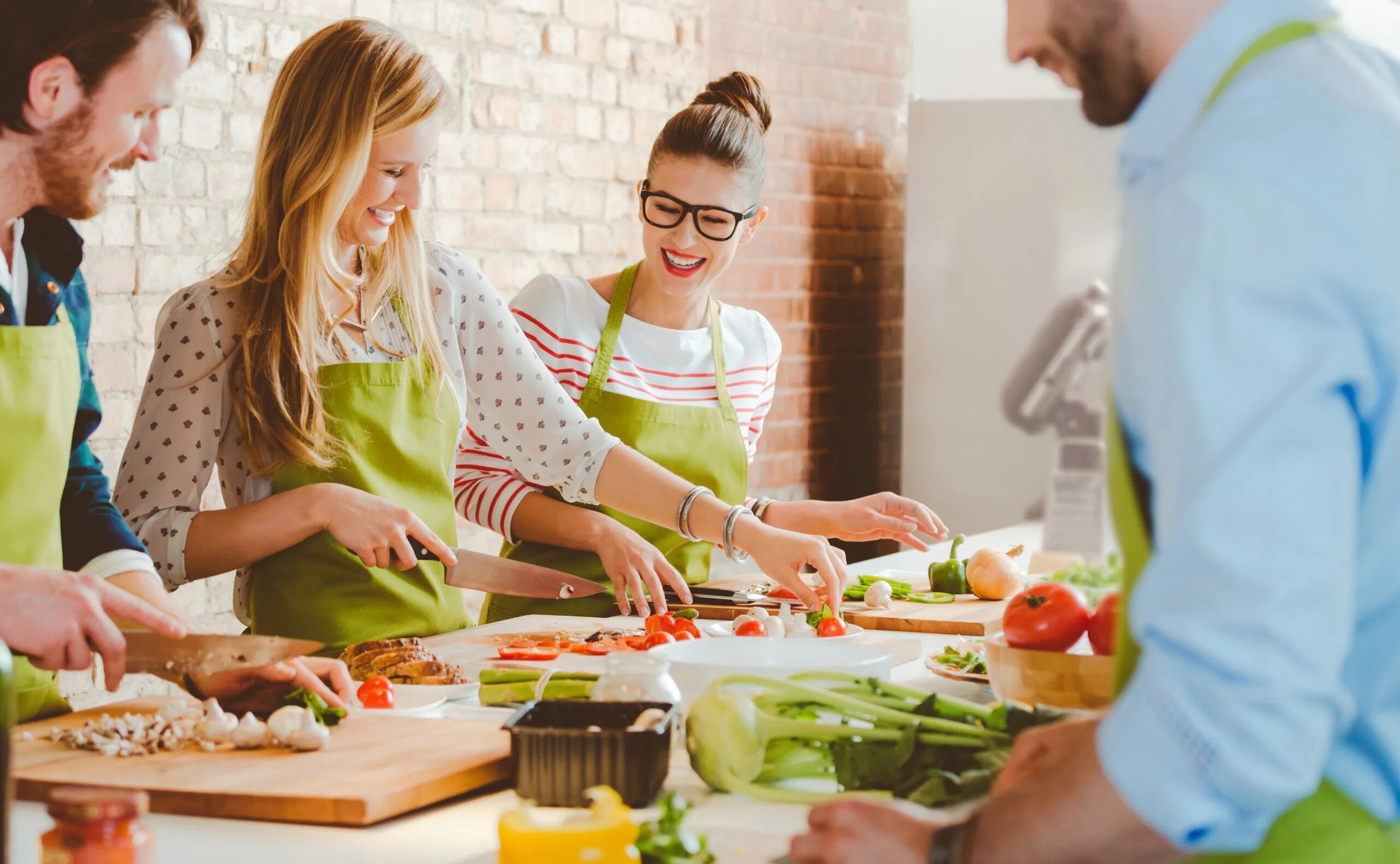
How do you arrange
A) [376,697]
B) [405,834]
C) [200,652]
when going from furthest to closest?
[376,697]
[200,652]
[405,834]

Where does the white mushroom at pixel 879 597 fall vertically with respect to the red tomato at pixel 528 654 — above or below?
below

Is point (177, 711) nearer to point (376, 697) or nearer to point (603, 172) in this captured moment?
point (376, 697)

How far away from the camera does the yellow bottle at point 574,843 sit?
110cm

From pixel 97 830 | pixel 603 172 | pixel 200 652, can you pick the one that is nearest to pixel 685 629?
pixel 200 652

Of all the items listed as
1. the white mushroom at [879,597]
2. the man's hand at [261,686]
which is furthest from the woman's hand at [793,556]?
the man's hand at [261,686]

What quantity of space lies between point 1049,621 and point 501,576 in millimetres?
897

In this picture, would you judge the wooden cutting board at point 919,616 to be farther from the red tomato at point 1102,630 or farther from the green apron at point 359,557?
the red tomato at point 1102,630

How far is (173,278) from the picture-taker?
3.00 metres

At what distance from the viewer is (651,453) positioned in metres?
2.84

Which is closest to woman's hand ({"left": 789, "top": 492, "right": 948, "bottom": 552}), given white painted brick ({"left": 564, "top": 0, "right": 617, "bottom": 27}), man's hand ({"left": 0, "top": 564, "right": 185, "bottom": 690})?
man's hand ({"left": 0, "top": 564, "right": 185, "bottom": 690})

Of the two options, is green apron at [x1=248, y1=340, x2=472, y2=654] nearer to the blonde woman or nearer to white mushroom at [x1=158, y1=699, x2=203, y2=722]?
the blonde woman

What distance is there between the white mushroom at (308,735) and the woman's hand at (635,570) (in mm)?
870

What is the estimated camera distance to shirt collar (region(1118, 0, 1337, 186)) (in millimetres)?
860

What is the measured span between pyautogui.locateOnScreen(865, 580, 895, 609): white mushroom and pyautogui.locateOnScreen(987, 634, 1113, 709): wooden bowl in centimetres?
86
